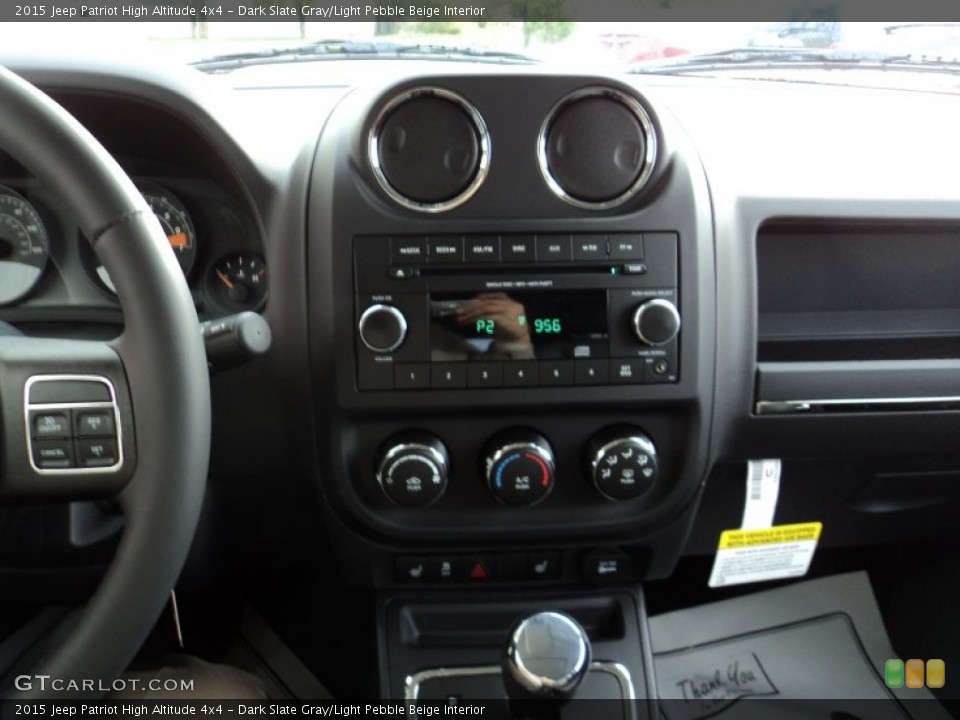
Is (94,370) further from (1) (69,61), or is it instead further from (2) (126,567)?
(1) (69,61)

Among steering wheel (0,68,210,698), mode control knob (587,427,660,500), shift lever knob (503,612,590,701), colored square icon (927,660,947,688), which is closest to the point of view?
steering wheel (0,68,210,698)

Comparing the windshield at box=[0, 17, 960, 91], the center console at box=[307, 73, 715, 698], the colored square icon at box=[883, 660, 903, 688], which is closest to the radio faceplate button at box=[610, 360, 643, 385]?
the center console at box=[307, 73, 715, 698]

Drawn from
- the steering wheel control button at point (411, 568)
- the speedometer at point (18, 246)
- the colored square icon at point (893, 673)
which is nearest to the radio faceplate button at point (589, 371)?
the steering wheel control button at point (411, 568)

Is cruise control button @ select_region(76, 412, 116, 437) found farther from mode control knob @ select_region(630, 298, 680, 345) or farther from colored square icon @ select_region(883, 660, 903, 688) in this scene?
colored square icon @ select_region(883, 660, 903, 688)

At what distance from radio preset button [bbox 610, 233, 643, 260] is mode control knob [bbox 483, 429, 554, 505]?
0.26 meters

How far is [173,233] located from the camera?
126 cm

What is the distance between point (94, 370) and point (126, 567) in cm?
A: 18

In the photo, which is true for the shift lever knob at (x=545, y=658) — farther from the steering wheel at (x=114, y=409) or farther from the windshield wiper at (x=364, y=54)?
the windshield wiper at (x=364, y=54)

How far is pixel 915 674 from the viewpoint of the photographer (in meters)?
1.66

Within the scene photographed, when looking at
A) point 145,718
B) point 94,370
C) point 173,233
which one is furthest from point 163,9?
point 145,718

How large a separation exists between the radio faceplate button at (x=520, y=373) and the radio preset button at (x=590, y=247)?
14cm

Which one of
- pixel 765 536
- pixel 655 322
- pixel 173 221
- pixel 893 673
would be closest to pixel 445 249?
pixel 655 322

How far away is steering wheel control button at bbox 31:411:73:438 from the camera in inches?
33.5

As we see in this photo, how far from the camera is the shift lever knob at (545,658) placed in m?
1.10
